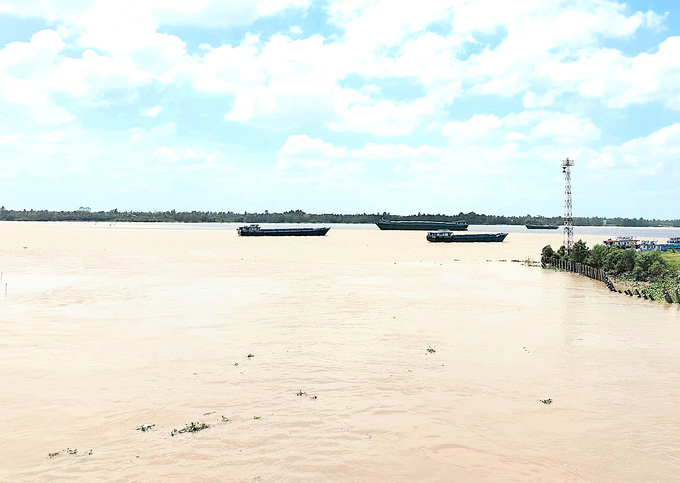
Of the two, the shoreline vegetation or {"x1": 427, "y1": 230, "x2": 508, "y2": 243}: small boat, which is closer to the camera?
the shoreline vegetation

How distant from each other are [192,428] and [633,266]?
49.5 meters

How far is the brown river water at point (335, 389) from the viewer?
37.1 ft

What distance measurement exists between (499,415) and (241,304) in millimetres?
20557

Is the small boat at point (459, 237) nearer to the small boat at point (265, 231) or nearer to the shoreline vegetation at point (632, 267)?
the small boat at point (265, 231)

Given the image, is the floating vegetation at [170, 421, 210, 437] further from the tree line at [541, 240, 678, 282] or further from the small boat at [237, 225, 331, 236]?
the small boat at [237, 225, 331, 236]

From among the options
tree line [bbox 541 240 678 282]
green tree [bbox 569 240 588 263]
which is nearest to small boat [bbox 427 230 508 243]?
green tree [bbox 569 240 588 263]

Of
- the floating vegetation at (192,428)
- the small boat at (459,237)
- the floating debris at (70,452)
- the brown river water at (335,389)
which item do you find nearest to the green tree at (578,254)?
the brown river water at (335,389)

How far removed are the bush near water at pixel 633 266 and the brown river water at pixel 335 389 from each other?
13.6 metres

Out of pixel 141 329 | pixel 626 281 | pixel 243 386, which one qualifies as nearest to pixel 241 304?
pixel 141 329

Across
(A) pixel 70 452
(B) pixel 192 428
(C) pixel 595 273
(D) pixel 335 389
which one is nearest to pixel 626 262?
(C) pixel 595 273

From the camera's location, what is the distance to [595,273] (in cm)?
5094

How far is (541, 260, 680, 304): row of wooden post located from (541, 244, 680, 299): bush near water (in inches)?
30.5

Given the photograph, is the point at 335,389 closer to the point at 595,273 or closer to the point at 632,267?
the point at 595,273

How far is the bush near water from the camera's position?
45606mm
